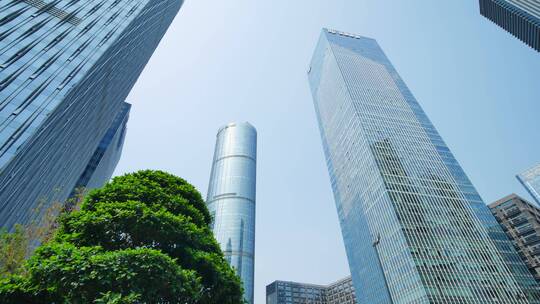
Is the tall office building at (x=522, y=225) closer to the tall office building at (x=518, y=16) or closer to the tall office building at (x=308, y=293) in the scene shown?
the tall office building at (x=518, y=16)

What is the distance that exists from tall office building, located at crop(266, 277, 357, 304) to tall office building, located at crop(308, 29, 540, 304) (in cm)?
5841

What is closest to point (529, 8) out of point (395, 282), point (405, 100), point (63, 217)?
point (405, 100)

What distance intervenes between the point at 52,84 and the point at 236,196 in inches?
4966

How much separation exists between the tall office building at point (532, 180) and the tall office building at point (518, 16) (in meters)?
66.2

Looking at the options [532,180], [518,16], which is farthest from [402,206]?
[532,180]

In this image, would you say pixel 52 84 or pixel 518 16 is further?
pixel 518 16

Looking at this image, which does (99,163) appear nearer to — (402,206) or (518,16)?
(402,206)

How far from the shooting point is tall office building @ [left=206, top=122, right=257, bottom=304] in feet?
466

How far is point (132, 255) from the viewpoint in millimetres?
11102

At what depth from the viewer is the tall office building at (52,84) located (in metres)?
31.5

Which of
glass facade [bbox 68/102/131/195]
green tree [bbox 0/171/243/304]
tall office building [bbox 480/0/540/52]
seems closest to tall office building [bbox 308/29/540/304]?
tall office building [bbox 480/0/540/52]

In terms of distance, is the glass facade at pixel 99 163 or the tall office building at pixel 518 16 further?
the glass facade at pixel 99 163

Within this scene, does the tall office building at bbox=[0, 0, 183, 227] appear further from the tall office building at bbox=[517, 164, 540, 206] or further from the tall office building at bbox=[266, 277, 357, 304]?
the tall office building at bbox=[517, 164, 540, 206]

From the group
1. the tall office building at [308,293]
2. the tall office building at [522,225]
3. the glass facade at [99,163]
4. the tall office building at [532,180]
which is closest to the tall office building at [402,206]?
the tall office building at [522,225]
